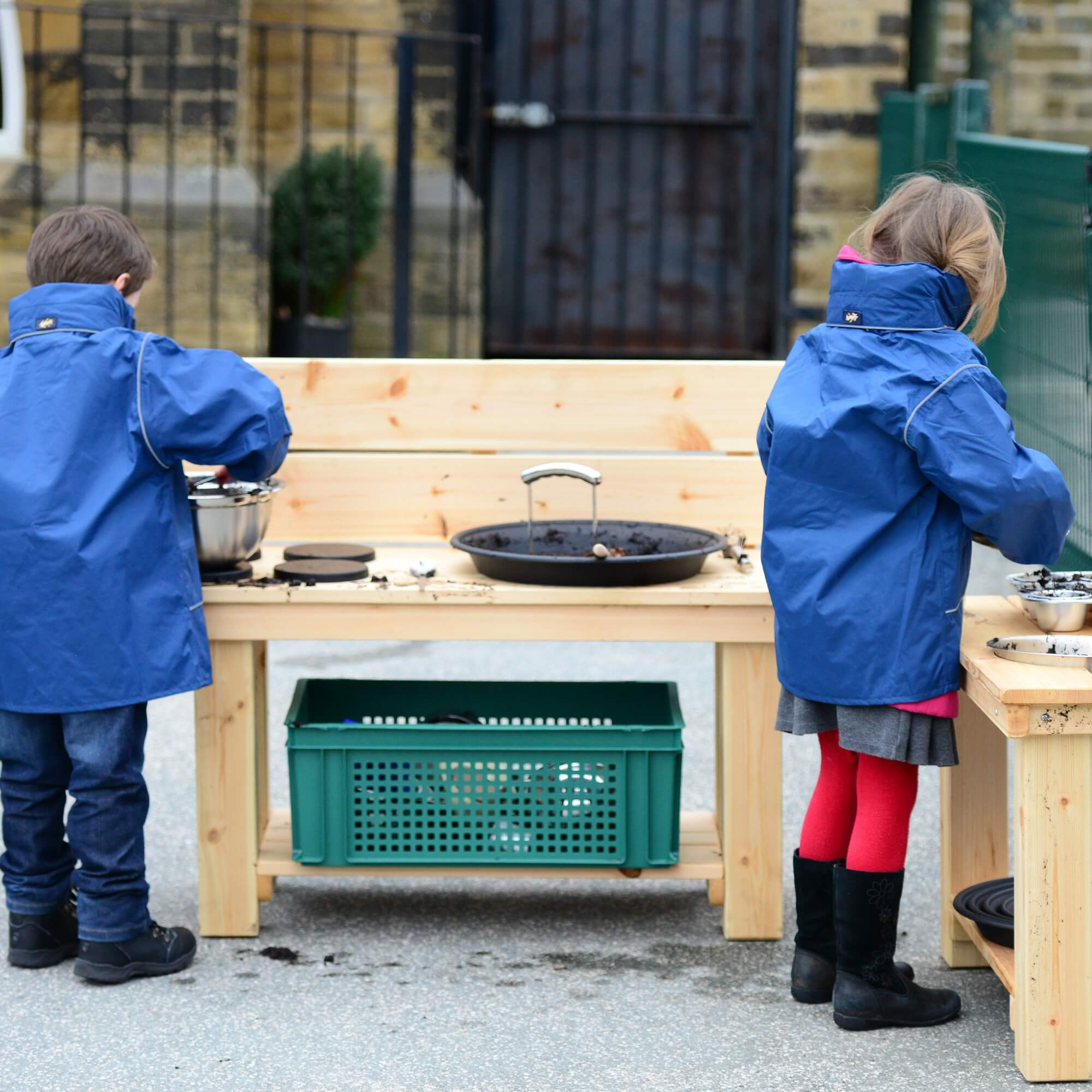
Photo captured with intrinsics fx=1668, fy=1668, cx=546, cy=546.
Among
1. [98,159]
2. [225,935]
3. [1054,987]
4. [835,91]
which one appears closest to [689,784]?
[225,935]

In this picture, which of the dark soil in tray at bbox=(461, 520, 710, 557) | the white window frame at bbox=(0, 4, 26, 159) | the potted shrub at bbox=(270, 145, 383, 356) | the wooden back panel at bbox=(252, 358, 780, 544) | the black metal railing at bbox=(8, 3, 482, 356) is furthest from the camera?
the potted shrub at bbox=(270, 145, 383, 356)

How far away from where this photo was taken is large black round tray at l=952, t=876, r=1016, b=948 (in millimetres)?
3287

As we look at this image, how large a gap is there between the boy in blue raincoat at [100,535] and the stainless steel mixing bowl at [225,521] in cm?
17

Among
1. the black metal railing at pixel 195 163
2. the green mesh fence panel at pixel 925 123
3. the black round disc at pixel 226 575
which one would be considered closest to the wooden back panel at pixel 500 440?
the black round disc at pixel 226 575

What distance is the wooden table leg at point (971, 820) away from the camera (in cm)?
349

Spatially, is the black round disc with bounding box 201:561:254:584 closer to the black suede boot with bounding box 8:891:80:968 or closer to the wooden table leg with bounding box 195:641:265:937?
the wooden table leg with bounding box 195:641:265:937

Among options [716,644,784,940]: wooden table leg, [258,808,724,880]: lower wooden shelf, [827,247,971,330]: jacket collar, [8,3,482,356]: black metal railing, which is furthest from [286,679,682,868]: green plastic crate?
[8,3,482,356]: black metal railing

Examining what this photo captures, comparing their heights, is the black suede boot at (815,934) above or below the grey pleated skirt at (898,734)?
below

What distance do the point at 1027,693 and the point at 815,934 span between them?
812mm

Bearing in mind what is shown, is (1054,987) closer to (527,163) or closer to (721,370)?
(721,370)

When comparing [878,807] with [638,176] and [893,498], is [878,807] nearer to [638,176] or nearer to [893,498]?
[893,498]

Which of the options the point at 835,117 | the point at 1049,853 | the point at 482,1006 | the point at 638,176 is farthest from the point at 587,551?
the point at 835,117

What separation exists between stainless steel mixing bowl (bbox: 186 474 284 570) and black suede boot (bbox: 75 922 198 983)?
0.81 m

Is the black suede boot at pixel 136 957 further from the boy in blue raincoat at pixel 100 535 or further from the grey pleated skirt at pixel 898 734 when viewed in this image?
the grey pleated skirt at pixel 898 734
